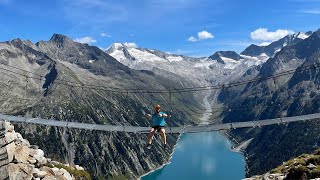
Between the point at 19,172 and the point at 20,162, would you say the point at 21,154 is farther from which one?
the point at 19,172

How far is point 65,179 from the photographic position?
1581 inches

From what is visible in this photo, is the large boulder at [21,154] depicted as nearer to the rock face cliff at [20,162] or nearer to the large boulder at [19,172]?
the rock face cliff at [20,162]

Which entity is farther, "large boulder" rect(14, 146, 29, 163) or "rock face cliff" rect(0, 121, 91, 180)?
"large boulder" rect(14, 146, 29, 163)

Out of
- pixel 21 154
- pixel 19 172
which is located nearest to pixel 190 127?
pixel 21 154

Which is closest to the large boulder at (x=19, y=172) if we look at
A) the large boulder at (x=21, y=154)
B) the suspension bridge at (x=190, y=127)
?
the large boulder at (x=21, y=154)

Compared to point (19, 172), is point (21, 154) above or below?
above

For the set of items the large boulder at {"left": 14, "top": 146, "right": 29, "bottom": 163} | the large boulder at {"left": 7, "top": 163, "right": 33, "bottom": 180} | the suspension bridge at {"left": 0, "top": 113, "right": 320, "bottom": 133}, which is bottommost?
the large boulder at {"left": 7, "top": 163, "right": 33, "bottom": 180}

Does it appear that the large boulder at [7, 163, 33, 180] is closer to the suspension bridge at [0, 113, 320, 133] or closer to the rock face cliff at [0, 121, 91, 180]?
the rock face cliff at [0, 121, 91, 180]

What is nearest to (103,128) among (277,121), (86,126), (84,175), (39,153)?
(86,126)

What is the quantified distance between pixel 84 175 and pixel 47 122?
1092 cm

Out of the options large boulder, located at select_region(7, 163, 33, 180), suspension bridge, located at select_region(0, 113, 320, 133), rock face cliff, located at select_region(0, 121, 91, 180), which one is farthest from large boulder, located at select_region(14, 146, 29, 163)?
suspension bridge, located at select_region(0, 113, 320, 133)

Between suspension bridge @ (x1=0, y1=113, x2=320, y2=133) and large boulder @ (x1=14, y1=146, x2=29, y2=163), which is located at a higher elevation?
suspension bridge @ (x1=0, y1=113, x2=320, y2=133)

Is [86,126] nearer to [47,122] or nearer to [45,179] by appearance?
[47,122]

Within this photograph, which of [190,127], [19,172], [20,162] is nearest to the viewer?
[19,172]
